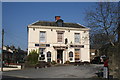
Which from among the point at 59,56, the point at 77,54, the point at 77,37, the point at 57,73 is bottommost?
the point at 57,73

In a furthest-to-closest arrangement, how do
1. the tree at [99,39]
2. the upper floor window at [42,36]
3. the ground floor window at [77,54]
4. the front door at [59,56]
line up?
the ground floor window at [77,54], the front door at [59,56], the upper floor window at [42,36], the tree at [99,39]

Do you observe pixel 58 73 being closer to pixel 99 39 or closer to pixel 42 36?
pixel 99 39

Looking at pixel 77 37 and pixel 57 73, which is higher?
pixel 77 37

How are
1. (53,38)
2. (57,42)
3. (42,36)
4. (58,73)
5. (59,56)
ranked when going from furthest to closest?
(59,56) < (57,42) < (53,38) < (42,36) < (58,73)

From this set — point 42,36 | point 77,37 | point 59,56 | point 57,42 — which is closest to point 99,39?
point 57,42

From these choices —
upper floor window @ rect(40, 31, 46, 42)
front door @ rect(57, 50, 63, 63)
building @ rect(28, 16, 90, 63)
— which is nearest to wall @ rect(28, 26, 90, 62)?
building @ rect(28, 16, 90, 63)

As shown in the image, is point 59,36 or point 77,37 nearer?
point 59,36

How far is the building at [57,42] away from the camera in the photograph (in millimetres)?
35562

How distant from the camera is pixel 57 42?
36.7 m

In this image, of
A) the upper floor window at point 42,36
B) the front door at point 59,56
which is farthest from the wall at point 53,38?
the front door at point 59,56

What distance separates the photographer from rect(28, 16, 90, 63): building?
117 ft

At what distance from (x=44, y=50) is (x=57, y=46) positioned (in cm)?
254

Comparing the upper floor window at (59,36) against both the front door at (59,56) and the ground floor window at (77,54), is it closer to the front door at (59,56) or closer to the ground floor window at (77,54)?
the front door at (59,56)

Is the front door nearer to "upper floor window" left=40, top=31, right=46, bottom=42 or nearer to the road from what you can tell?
"upper floor window" left=40, top=31, right=46, bottom=42
